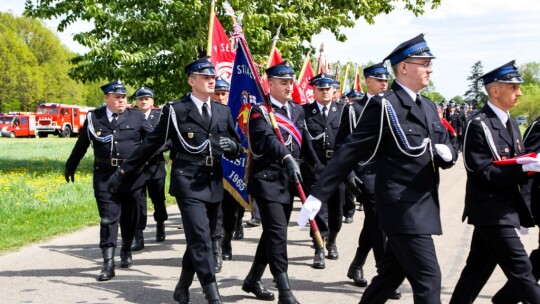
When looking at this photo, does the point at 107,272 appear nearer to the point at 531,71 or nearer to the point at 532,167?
the point at 532,167

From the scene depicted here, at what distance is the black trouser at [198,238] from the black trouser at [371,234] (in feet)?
5.38

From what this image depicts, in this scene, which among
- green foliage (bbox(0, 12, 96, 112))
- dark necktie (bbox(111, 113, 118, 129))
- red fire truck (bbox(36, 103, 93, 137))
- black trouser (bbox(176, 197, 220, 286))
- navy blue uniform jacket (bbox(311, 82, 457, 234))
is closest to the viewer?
navy blue uniform jacket (bbox(311, 82, 457, 234))

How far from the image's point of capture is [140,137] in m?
7.72

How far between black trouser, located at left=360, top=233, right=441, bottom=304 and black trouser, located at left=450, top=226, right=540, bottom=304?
733mm

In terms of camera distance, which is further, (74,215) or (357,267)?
(74,215)

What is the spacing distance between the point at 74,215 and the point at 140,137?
4118mm

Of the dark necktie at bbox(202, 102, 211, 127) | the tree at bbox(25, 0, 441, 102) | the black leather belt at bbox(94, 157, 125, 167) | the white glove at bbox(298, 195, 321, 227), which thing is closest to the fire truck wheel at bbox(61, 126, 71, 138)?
the tree at bbox(25, 0, 441, 102)

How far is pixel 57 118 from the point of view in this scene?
172 feet

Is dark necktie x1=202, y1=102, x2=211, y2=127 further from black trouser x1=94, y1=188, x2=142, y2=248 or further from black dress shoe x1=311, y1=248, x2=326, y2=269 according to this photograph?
black dress shoe x1=311, y1=248, x2=326, y2=269

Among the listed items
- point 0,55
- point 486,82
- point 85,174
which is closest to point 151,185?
point 486,82

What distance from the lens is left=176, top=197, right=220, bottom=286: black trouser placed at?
17.8 ft

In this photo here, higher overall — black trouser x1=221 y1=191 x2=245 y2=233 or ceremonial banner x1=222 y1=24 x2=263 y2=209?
ceremonial banner x1=222 y1=24 x2=263 y2=209

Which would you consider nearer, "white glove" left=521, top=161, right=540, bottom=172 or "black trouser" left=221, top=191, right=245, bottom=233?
"white glove" left=521, top=161, right=540, bottom=172

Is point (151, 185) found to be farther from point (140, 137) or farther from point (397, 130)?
point (397, 130)
